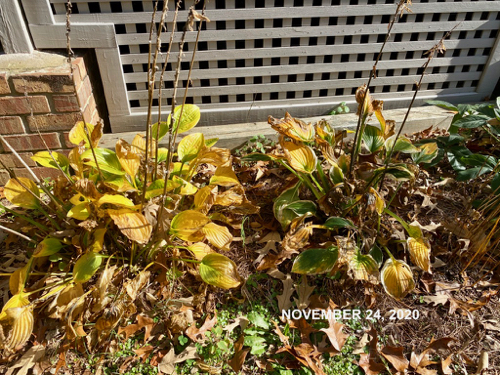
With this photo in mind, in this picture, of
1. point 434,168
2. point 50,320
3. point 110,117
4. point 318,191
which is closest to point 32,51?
point 110,117

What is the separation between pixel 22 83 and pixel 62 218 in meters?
0.97

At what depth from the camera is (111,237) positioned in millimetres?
2078

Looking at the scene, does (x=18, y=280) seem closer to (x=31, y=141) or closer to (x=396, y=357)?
(x=31, y=141)

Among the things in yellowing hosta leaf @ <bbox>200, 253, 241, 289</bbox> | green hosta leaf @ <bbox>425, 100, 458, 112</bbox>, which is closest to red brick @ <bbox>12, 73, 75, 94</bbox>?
yellowing hosta leaf @ <bbox>200, 253, 241, 289</bbox>

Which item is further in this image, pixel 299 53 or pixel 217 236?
pixel 299 53

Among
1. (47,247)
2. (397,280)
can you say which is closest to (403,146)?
(397,280)

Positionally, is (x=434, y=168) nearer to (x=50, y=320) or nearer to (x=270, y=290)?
(x=270, y=290)

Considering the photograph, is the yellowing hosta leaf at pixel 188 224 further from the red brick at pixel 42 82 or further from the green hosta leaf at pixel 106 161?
the red brick at pixel 42 82

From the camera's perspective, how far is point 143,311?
1987 millimetres

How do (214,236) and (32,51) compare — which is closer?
(214,236)

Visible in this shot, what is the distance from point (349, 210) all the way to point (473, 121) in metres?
1.06

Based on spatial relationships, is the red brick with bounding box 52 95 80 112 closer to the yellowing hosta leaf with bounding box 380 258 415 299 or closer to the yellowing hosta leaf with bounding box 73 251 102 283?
the yellowing hosta leaf with bounding box 73 251 102 283

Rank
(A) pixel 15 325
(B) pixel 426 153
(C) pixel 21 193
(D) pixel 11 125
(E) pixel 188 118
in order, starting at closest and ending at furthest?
(A) pixel 15 325 < (C) pixel 21 193 < (E) pixel 188 118 < (B) pixel 426 153 < (D) pixel 11 125

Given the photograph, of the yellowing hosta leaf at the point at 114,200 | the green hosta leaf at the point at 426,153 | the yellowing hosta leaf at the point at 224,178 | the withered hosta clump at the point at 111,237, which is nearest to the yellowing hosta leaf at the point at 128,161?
the withered hosta clump at the point at 111,237
